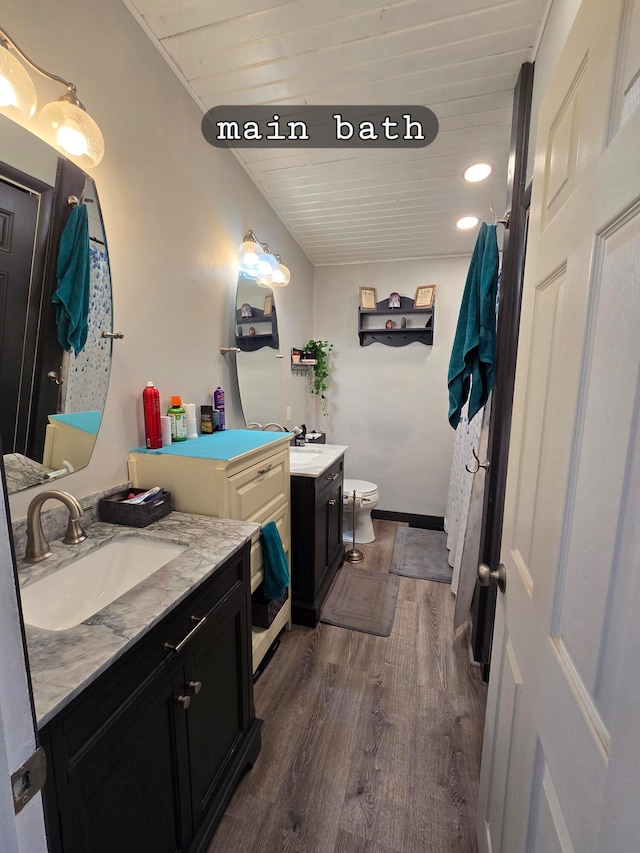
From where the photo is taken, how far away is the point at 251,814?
1.18 metres

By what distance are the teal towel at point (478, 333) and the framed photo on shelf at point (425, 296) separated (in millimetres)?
1553

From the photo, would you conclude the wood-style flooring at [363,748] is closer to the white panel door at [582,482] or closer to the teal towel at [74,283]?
the white panel door at [582,482]

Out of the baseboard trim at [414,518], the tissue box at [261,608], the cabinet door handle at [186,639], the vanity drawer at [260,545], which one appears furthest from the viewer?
the baseboard trim at [414,518]

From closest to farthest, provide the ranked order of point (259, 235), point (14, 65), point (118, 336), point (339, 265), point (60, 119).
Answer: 1. point (14, 65)
2. point (60, 119)
3. point (118, 336)
4. point (259, 235)
5. point (339, 265)

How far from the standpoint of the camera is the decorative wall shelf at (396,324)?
3.34m

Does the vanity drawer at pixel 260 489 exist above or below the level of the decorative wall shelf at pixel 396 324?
below

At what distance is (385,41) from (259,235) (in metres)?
1.19

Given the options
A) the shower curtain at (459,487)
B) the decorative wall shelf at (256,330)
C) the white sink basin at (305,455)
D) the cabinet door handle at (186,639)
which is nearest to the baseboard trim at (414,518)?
the shower curtain at (459,487)

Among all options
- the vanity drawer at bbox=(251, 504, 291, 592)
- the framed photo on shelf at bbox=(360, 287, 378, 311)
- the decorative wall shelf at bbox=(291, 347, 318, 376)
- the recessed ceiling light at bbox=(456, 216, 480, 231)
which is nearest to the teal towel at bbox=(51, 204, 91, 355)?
the vanity drawer at bbox=(251, 504, 291, 592)

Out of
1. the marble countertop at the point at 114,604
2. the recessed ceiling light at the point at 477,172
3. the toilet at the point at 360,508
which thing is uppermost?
the recessed ceiling light at the point at 477,172

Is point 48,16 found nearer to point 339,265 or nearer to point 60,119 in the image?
point 60,119

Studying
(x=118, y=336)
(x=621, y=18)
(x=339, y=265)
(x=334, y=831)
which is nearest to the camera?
(x=621, y=18)

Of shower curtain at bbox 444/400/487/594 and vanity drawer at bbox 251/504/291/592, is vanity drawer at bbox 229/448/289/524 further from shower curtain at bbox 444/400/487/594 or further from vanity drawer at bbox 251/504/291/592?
shower curtain at bbox 444/400/487/594

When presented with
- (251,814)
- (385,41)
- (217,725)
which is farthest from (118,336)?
(251,814)
